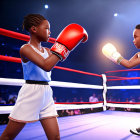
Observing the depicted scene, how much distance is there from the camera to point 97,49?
9.34m

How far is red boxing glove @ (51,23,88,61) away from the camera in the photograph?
2.57 feet

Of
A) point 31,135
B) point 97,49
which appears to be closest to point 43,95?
point 31,135

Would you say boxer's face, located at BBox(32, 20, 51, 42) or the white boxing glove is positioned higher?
boxer's face, located at BBox(32, 20, 51, 42)

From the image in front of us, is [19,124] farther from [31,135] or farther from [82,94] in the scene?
[82,94]

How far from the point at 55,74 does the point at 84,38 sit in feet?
30.0

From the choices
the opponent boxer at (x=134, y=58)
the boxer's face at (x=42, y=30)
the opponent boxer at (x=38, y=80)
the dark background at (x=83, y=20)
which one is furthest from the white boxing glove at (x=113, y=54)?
the dark background at (x=83, y=20)

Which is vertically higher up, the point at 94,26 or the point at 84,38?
the point at 94,26

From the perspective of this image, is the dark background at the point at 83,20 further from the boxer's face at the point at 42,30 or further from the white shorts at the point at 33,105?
the white shorts at the point at 33,105

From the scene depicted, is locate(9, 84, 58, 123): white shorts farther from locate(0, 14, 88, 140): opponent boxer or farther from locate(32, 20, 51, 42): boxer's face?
locate(32, 20, 51, 42): boxer's face

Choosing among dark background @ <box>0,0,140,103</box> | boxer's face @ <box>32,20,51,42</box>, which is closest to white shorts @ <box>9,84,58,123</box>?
boxer's face @ <box>32,20,51,42</box>

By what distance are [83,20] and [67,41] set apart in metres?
6.89

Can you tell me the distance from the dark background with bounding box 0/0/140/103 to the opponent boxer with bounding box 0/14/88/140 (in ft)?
17.8

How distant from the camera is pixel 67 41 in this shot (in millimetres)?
813

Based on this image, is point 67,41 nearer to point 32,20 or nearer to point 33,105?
point 32,20
